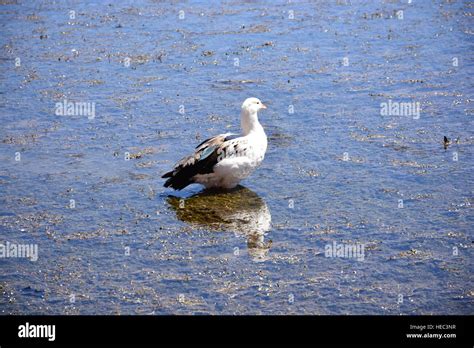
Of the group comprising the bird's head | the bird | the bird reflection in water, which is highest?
the bird's head

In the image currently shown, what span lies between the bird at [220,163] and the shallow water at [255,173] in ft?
0.85

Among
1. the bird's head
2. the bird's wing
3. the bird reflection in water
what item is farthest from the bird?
the bird's head

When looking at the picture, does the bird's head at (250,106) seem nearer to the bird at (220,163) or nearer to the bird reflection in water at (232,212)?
the bird at (220,163)

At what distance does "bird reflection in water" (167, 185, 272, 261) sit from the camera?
11.6m

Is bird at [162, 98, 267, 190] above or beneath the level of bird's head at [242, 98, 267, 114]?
beneath

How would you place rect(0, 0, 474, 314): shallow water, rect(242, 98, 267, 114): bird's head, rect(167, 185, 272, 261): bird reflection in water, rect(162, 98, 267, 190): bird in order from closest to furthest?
rect(0, 0, 474, 314): shallow water → rect(167, 185, 272, 261): bird reflection in water → rect(162, 98, 267, 190): bird → rect(242, 98, 267, 114): bird's head

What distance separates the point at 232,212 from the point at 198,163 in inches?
36.8

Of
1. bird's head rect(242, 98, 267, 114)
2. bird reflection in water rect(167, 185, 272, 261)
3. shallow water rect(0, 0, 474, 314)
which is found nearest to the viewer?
shallow water rect(0, 0, 474, 314)

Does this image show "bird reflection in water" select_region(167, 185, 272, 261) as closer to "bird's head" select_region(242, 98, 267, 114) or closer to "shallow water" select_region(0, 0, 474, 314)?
"shallow water" select_region(0, 0, 474, 314)

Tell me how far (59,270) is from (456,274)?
15.4ft

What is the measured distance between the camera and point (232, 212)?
12.4 m

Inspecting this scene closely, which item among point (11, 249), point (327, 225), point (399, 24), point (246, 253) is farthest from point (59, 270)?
point (399, 24)

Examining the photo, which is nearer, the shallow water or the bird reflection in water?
the shallow water

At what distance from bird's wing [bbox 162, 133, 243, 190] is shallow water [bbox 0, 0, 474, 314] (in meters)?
0.28
